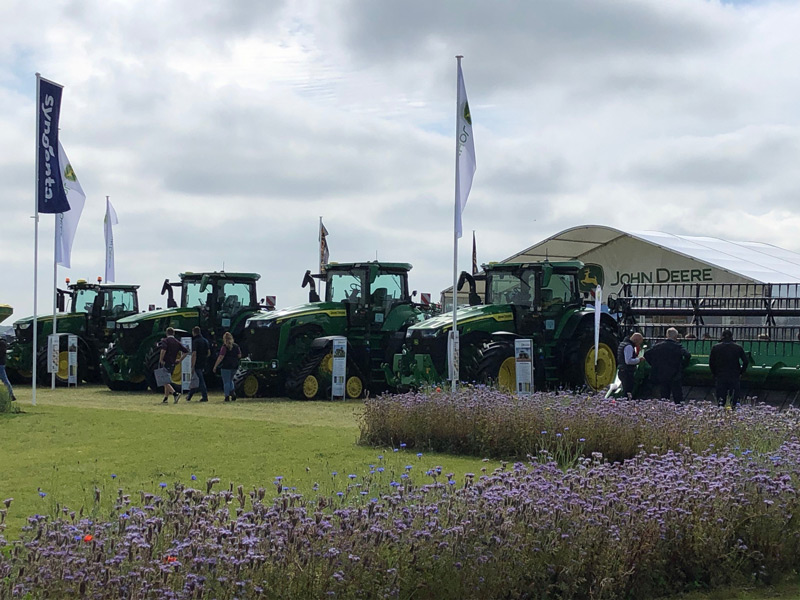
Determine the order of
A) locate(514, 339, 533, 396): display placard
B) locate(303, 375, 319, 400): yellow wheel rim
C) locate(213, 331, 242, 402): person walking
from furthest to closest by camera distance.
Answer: locate(303, 375, 319, 400): yellow wheel rim → locate(213, 331, 242, 402): person walking → locate(514, 339, 533, 396): display placard

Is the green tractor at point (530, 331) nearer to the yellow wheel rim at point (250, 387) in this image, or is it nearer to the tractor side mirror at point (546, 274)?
the tractor side mirror at point (546, 274)

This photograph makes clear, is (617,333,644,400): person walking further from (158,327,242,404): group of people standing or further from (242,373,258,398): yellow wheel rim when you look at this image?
(242,373,258,398): yellow wheel rim

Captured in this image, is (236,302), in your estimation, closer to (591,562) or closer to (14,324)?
(14,324)

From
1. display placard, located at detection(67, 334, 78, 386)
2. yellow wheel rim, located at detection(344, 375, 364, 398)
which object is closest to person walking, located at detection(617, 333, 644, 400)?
yellow wheel rim, located at detection(344, 375, 364, 398)

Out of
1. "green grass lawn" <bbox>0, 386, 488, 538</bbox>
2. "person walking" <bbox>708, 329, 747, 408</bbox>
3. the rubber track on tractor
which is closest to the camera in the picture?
"green grass lawn" <bbox>0, 386, 488, 538</bbox>

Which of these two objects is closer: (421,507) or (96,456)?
(421,507)

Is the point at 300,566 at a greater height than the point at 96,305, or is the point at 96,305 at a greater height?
the point at 96,305

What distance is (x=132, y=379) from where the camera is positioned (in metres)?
23.8

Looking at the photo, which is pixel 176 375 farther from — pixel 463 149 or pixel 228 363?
pixel 463 149

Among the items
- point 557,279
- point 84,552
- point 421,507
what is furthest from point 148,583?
point 557,279

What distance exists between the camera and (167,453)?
11.5 meters

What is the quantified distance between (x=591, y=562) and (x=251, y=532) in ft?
6.41

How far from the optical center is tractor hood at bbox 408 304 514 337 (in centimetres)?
1880

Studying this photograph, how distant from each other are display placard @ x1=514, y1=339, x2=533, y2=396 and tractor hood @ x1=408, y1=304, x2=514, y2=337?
1.22 meters
